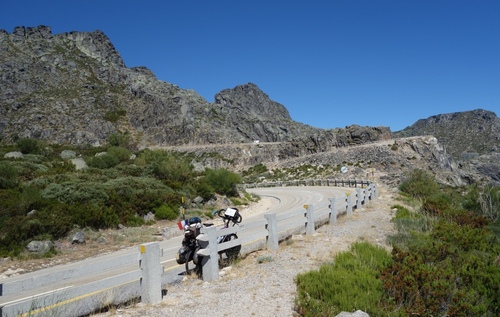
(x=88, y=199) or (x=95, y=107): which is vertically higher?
(x=95, y=107)

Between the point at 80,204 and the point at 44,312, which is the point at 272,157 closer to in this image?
the point at 80,204

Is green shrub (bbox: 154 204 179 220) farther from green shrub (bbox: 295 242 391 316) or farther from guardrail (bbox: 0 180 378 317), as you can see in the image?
green shrub (bbox: 295 242 391 316)

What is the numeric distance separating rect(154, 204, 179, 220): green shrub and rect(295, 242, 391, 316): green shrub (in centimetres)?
1170

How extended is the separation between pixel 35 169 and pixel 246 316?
2507 centimetres

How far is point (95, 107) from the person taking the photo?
84.4 metres

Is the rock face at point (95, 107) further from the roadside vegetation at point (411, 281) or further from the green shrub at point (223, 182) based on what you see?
the roadside vegetation at point (411, 281)

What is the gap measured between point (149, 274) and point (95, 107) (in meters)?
87.8

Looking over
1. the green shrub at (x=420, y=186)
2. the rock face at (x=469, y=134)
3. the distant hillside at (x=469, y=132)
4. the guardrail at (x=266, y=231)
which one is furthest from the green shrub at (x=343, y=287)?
the distant hillside at (x=469, y=132)

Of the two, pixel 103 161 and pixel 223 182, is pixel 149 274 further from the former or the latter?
pixel 103 161

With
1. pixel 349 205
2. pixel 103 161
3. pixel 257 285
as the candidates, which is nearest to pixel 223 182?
pixel 103 161

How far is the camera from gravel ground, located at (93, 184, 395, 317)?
18.2 ft

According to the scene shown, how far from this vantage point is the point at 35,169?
24.9 m

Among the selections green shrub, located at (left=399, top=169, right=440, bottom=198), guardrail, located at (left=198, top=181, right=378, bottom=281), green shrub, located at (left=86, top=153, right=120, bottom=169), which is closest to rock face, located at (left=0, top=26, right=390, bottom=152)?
green shrub, located at (left=399, top=169, right=440, bottom=198)

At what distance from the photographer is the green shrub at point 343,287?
548 cm
